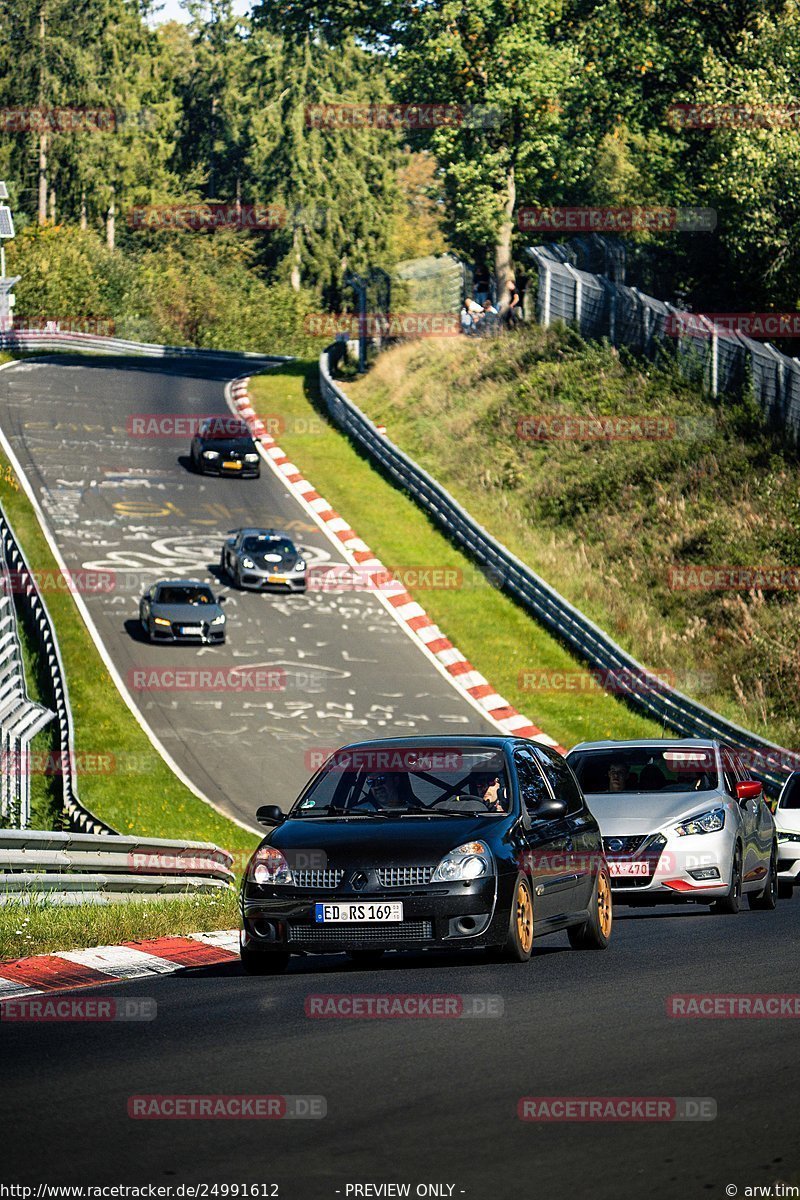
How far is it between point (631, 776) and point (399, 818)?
512 centimetres

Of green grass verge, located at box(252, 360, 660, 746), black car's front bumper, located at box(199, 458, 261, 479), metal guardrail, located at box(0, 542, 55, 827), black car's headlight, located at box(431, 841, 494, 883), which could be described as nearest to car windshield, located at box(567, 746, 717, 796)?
black car's headlight, located at box(431, 841, 494, 883)

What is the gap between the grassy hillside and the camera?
32531 millimetres

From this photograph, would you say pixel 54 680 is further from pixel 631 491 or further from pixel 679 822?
pixel 631 491

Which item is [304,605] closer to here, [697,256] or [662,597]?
[662,597]

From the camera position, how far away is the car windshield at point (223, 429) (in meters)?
44.8

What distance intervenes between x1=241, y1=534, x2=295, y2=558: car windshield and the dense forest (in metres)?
17.3

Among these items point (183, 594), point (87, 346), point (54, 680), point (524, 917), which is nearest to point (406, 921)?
point (524, 917)

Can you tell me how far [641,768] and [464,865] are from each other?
5694 millimetres

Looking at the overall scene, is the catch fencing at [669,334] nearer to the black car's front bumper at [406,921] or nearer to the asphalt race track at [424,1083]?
the black car's front bumper at [406,921]

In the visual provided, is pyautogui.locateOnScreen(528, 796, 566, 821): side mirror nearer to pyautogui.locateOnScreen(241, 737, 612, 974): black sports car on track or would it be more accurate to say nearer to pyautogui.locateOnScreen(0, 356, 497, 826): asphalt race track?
pyautogui.locateOnScreen(241, 737, 612, 974): black sports car on track

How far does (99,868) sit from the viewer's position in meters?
14.2

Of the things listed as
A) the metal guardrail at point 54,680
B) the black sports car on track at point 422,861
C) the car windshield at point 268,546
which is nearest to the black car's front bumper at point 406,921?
the black sports car on track at point 422,861

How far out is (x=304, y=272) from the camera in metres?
106

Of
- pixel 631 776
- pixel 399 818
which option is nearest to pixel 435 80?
pixel 631 776
